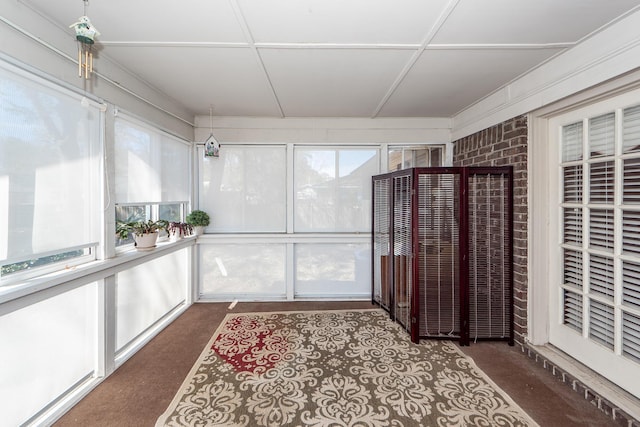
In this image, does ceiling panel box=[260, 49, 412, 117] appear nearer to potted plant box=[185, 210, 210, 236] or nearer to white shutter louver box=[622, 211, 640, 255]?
potted plant box=[185, 210, 210, 236]

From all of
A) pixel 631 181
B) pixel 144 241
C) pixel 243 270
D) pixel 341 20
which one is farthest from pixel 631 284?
pixel 144 241

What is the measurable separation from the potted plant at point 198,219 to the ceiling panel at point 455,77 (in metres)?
2.82

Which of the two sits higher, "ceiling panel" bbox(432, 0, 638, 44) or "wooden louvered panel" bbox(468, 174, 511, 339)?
"ceiling panel" bbox(432, 0, 638, 44)

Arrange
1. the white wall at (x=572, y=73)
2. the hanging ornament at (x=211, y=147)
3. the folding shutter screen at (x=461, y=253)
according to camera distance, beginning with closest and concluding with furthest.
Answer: the white wall at (x=572, y=73)
the folding shutter screen at (x=461, y=253)
the hanging ornament at (x=211, y=147)

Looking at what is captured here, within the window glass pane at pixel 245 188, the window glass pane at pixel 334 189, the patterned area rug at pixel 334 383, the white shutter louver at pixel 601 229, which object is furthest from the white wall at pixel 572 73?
the window glass pane at pixel 245 188

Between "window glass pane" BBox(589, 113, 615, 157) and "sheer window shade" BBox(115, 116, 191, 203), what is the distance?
158 inches

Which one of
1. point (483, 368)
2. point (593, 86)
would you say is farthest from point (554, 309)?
point (593, 86)

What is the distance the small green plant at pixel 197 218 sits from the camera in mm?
A: 3531

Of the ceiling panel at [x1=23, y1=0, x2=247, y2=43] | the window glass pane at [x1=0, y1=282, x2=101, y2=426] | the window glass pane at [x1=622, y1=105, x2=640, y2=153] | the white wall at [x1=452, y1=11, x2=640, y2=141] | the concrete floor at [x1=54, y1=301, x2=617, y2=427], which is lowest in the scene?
the concrete floor at [x1=54, y1=301, x2=617, y2=427]

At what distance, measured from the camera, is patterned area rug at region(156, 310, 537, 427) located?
175 cm

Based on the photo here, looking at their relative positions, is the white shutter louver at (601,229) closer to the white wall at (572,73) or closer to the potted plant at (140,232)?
the white wall at (572,73)

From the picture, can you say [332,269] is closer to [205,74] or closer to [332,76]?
[332,76]

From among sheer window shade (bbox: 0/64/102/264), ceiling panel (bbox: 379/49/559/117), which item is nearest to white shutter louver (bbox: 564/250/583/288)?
ceiling panel (bbox: 379/49/559/117)

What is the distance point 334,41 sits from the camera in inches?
76.2
